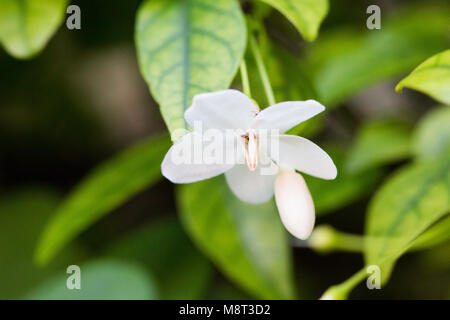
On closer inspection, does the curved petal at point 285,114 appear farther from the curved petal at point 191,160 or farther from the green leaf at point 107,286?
the green leaf at point 107,286

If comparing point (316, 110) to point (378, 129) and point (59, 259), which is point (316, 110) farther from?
point (59, 259)

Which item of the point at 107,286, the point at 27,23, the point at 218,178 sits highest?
the point at 27,23

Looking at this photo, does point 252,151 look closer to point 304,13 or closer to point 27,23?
point 304,13

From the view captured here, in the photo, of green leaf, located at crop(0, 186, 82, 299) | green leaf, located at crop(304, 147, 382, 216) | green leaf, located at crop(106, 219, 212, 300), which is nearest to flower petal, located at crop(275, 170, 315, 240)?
green leaf, located at crop(304, 147, 382, 216)

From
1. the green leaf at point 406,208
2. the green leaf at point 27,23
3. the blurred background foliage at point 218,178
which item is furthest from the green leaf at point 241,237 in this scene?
the green leaf at point 27,23

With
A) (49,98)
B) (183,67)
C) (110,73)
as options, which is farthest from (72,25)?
(110,73)

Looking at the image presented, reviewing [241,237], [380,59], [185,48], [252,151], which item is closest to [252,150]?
[252,151]
